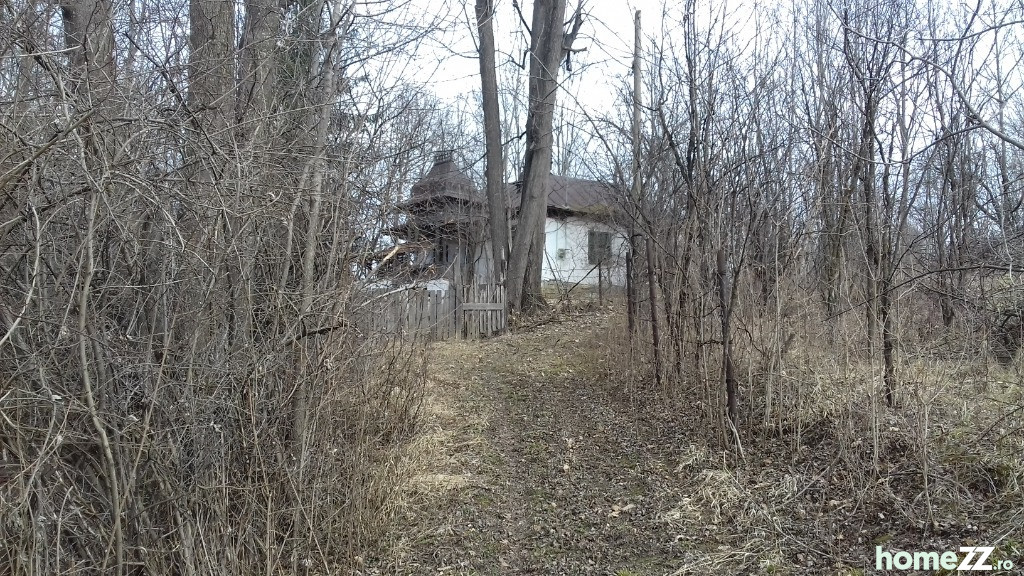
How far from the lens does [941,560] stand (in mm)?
3727

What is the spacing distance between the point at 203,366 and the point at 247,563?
4.21ft

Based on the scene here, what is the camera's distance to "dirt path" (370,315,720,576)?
4.56 m

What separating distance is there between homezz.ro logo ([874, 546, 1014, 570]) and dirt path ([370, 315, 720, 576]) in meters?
1.19

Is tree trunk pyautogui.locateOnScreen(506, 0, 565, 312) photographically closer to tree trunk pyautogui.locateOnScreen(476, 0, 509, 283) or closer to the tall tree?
the tall tree

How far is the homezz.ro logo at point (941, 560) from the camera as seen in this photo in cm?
360

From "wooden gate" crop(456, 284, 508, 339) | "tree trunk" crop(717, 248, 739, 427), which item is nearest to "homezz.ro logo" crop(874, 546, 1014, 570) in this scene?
"tree trunk" crop(717, 248, 739, 427)

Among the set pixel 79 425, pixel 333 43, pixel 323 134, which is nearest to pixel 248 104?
pixel 323 134

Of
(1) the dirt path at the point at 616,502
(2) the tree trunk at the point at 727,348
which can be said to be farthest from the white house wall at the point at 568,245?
(2) the tree trunk at the point at 727,348

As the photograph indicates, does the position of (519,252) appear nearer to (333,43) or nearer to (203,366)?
(333,43)

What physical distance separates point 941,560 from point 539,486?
3.01 metres

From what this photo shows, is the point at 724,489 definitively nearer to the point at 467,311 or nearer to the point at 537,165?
the point at 467,311

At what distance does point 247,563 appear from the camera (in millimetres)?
4008

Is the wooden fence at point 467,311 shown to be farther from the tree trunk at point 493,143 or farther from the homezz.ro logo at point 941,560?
the homezz.ro logo at point 941,560

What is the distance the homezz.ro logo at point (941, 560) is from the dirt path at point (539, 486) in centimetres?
119
